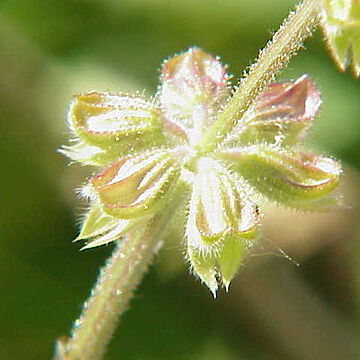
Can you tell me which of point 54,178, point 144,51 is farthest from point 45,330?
point 144,51

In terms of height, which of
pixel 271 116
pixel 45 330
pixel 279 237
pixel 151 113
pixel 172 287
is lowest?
pixel 45 330

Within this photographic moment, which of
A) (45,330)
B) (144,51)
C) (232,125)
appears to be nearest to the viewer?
(232,125)

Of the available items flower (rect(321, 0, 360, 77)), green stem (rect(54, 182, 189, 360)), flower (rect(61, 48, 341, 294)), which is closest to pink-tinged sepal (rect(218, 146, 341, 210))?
flower (rect(61, 48, 341, 294))

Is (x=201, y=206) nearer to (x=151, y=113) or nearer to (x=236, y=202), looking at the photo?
(x=236, y=202)

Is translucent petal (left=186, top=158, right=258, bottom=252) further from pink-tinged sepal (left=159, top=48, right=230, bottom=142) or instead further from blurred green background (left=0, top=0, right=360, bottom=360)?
blurred green background (left=0, top=0, right=360, bottom=360)

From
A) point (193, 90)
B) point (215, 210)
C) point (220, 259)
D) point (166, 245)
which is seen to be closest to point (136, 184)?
point (215, 210)
